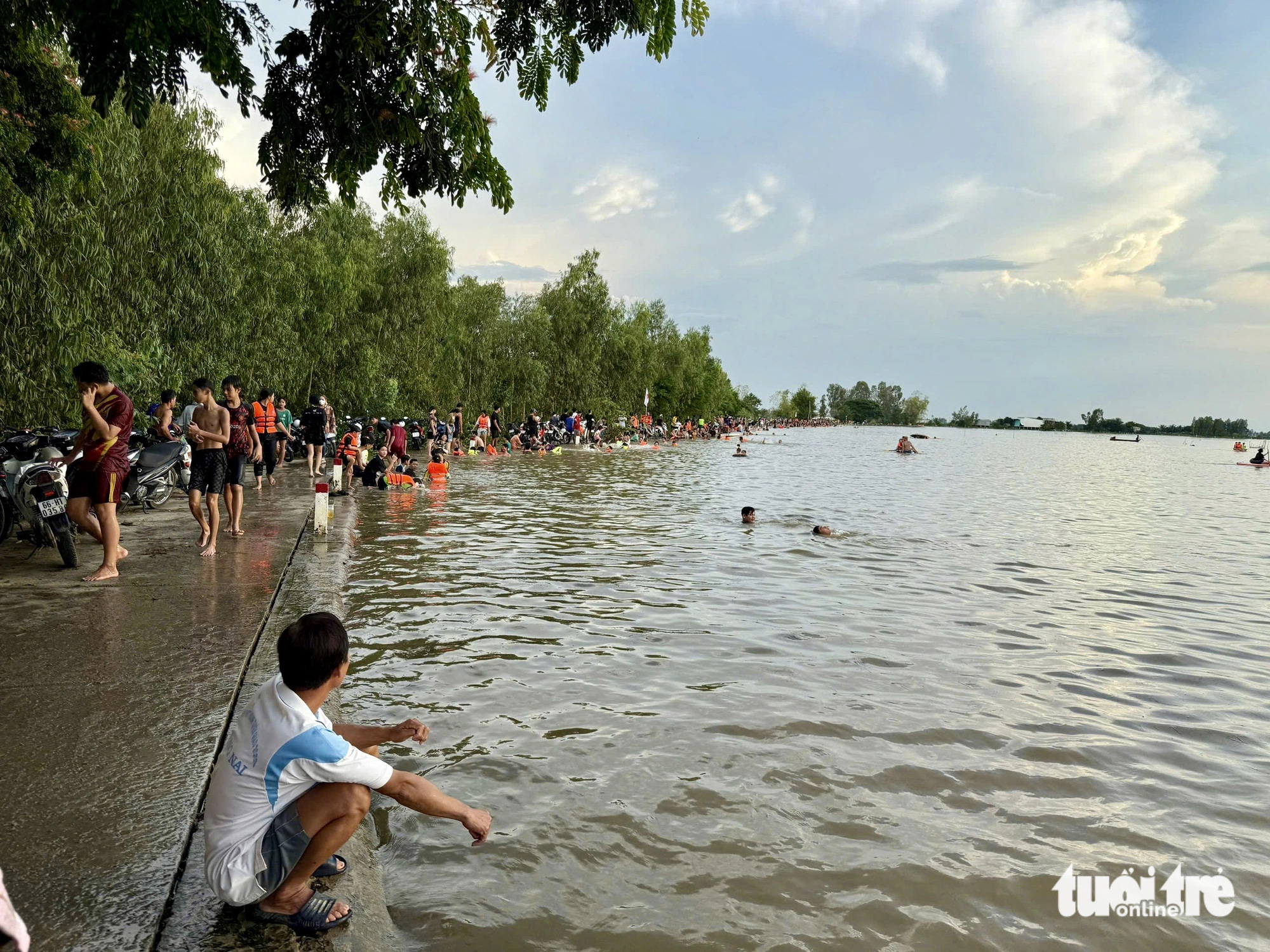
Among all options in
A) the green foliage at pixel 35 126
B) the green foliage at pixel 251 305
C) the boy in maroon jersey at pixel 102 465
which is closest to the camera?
the boy in maroon jersey at pixel 102 465

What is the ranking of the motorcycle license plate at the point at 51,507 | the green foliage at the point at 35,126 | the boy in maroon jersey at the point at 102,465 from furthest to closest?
1. the green foliage at the point at 35,126
2. the motorcycle license plate at the point at 51,507
3. the boy in maroon jersey at the point at 102,465

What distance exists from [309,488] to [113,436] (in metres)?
9.65

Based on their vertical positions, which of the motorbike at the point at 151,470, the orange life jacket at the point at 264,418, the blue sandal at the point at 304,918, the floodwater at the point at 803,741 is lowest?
the floodwater at the point at 803,741

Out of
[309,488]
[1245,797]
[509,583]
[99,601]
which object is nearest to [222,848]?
[99,601]

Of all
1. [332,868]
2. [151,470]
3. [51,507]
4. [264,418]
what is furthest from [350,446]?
[332,868]

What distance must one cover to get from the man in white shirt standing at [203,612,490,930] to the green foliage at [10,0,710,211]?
166 inches

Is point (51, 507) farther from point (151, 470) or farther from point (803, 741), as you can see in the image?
point (803, 741)

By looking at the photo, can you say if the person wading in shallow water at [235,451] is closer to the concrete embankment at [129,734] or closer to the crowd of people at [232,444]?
the crowd of people at [232,444]

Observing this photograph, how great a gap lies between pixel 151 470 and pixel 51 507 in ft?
14.1

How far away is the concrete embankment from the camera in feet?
9.33

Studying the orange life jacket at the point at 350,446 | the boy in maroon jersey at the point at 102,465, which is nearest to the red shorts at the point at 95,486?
the boy in maroon jersey at the point at 102,465

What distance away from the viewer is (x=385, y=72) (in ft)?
19.7

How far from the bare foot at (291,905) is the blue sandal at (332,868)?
0.24m

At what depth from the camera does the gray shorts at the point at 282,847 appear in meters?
2.89
